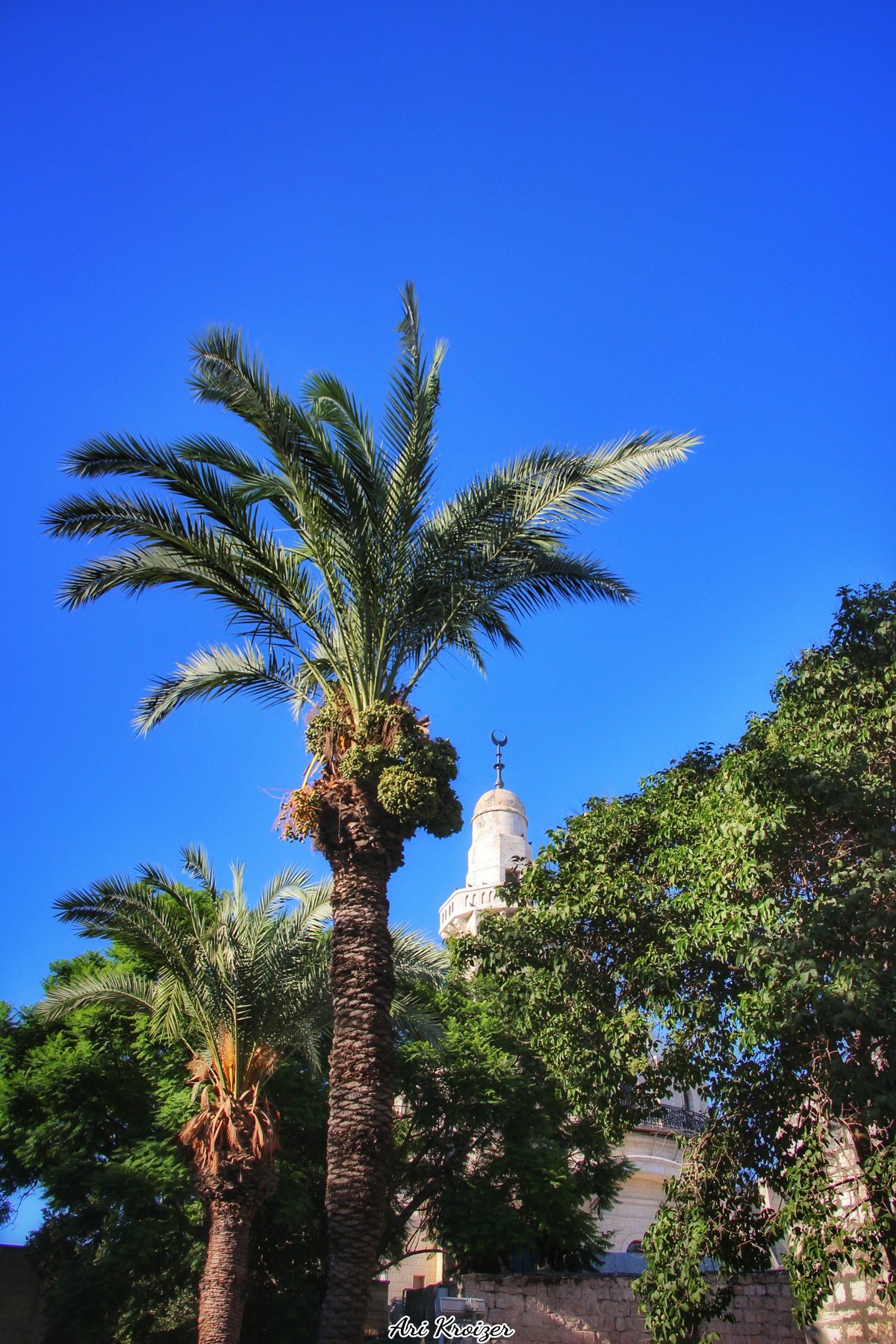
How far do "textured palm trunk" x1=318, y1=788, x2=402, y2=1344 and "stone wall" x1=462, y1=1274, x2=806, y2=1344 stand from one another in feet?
31.6

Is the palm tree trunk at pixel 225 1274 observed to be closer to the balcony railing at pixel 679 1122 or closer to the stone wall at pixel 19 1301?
the stone wall at pixel 19 1301

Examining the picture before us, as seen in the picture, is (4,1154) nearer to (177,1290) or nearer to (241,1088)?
(177,1290)

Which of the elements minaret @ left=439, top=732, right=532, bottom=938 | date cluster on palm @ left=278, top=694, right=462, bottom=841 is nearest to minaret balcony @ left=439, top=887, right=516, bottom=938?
minaret @ left=439, top=732, right=532, bottom=938

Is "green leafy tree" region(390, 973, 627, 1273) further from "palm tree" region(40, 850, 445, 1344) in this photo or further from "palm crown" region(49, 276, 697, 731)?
"palm crown" region(49, 276, 697, 731)

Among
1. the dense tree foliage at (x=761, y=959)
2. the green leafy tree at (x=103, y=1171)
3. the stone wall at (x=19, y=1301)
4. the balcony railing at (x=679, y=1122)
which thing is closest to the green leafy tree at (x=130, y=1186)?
the green leafy tree at (x=103, y=1171)

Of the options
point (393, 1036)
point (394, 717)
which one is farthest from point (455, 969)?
point (394, 717)

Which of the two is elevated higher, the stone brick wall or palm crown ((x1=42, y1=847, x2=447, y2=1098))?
palm crown ((x1=42, y1=847, x2=447, y2=1098))

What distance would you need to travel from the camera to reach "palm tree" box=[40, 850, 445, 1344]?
42.2 feet

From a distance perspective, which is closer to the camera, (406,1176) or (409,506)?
(409,506)

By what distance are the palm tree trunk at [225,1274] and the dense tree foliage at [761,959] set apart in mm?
4444

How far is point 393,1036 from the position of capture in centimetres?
978

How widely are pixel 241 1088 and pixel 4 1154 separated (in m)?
9.09

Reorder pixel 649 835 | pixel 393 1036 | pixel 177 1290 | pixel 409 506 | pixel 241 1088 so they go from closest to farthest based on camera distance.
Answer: pixel 393 1036
pixel 409 506
pixel 649 835
pixel 241 1088
pixel 177 1290

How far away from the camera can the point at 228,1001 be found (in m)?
14.0
